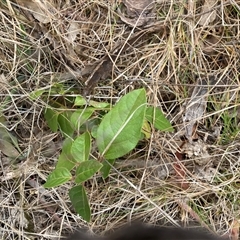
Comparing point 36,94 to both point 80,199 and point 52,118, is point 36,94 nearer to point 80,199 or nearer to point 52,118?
point 52,118

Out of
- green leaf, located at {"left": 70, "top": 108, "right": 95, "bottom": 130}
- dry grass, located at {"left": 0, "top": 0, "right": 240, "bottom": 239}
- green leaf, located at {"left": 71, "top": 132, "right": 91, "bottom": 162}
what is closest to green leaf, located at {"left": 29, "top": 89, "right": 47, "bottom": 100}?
dry grass, located at {"left": 0, "top": 0, "right": 240, "bottom": 239}

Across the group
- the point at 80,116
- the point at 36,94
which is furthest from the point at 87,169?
the point at 36,94

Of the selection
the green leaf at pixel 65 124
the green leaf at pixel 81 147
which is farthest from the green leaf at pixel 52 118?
the green leaf at pixel 81 147

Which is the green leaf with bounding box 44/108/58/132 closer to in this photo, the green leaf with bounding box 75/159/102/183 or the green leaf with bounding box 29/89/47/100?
the green leaf with bounding box 29/89/47/100

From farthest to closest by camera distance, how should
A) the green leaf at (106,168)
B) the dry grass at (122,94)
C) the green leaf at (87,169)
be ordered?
1. the dry grass at (122,94)
2. the green leaf at (106,168)
3. the green leaf at (87,169)

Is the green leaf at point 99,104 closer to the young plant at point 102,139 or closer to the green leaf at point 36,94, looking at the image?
the young plant at point 102,139

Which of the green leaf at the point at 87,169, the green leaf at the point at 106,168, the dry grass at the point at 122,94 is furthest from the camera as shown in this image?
the dry grass at the point at 122,94
